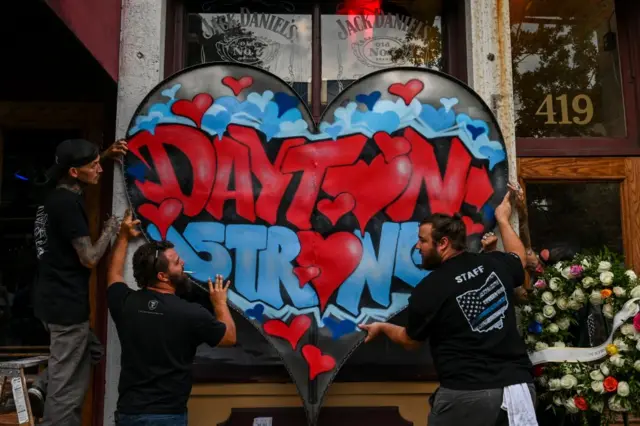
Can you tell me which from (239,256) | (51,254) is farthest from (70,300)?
(239,256)

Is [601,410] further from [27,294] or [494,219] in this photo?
[27,294]

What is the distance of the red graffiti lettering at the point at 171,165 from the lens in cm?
434

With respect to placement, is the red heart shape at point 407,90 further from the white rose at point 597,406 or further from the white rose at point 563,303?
the white rose at point 597,406

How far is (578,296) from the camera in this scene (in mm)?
4027

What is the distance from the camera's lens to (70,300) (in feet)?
12.5

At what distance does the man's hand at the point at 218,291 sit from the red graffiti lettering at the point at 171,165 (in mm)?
525

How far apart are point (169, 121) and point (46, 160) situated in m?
1.34

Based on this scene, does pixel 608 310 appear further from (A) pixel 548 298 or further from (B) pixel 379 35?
(B) pixel 379 35

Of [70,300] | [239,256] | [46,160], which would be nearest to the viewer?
[70,300]

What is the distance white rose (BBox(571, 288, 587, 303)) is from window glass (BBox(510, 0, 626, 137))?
5.18 feet

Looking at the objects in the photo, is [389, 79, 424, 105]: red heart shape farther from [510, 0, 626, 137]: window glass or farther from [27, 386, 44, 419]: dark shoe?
[27, 386, 44, 419]: dark shoe

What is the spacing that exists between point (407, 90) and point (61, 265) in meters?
2.58

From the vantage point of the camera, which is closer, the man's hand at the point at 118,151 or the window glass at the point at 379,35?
the man's hand at the point at 118,151

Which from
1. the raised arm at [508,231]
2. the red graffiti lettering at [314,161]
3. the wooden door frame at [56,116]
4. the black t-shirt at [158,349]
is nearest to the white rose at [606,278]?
the raised arm at [508,231]
